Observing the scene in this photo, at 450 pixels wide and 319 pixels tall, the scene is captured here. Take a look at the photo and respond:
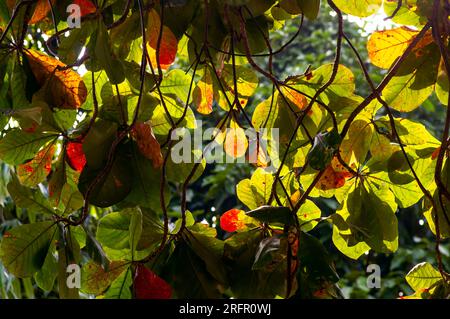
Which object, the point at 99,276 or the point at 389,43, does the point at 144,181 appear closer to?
the point at 99,276

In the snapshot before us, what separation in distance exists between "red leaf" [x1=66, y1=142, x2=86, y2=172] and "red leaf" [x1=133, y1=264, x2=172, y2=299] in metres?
0.18

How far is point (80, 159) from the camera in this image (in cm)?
89

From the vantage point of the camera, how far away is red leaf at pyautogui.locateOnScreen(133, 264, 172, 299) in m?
0.75

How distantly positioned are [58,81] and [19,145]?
9cm

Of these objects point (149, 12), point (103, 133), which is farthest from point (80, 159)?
point (149, 12)

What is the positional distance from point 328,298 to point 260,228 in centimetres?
11

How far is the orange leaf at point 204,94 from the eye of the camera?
3.31 feet

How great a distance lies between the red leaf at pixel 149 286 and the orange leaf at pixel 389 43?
0.40 m

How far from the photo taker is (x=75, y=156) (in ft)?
2.92

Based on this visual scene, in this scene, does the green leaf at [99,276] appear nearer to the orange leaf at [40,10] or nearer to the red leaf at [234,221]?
the red leaf at [234,221]

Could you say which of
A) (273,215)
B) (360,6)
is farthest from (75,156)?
(360,6)

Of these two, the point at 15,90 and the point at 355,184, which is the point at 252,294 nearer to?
the point at 355,184

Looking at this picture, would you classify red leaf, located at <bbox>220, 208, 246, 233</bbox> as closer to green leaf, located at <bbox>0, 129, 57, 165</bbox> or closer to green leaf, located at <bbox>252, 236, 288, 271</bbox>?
green leaf, located at <bbox>252, 236, 288, 271</bbox>

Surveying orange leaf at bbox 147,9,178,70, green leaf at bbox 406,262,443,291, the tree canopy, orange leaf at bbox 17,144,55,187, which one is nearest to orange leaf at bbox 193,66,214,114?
the tree canopy
